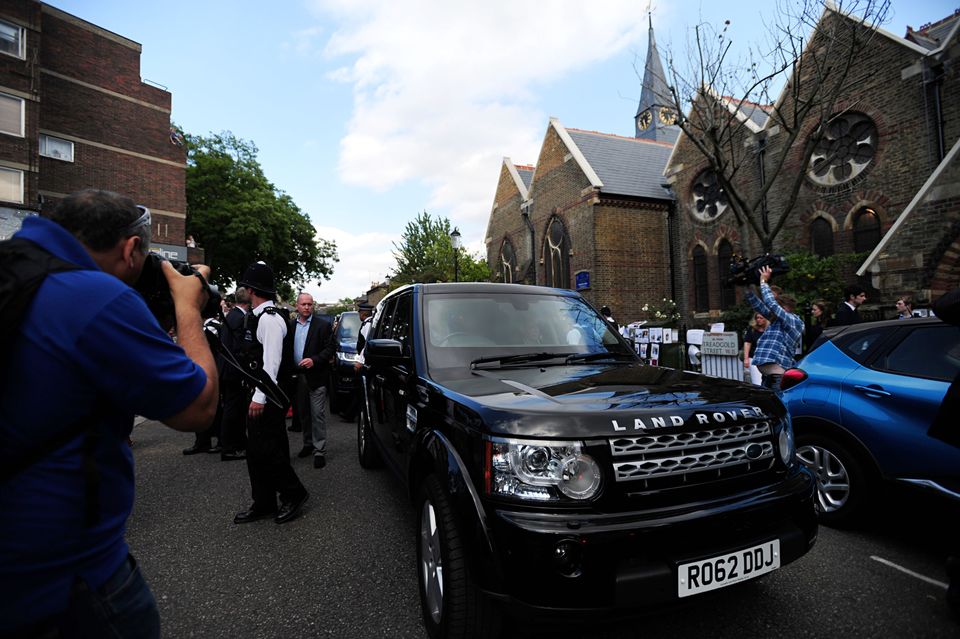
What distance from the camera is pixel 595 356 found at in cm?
315

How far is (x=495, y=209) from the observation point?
29672mm

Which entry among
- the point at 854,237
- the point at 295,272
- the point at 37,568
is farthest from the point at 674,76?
the point at 295,272

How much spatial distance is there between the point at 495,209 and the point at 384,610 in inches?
1119

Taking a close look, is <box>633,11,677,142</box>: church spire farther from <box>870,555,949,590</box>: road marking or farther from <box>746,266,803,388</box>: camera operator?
<box>870,555,949,590</box>: road marking

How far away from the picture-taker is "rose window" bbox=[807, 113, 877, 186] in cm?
1379

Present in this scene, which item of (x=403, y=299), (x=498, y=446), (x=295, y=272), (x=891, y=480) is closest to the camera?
(x=498, y=446)

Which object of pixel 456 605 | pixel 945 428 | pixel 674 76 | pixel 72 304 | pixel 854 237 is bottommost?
pixel 456 605

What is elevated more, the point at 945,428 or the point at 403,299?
the point at 403,299

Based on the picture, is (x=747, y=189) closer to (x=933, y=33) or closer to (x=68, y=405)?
(x=933, y=33)

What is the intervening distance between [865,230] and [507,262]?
1740 centimetres

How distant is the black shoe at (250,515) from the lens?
3969mm

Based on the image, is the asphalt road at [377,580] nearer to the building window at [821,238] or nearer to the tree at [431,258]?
the building window at [821,238]

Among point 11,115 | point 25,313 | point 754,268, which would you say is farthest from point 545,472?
point 11,115

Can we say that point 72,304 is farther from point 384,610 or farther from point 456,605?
point 384,610
